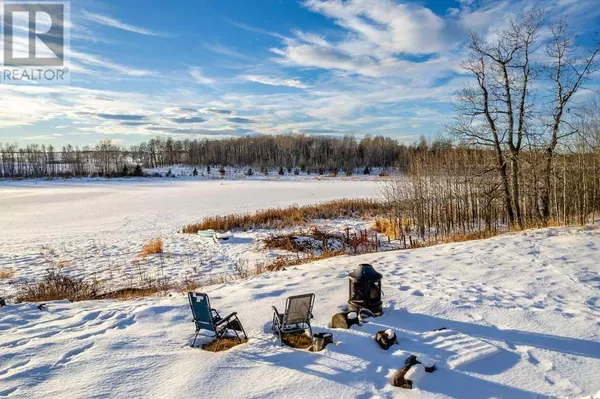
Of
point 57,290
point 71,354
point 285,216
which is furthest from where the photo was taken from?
point 285,216

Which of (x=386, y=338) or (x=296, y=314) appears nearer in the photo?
(x=386, y=338)

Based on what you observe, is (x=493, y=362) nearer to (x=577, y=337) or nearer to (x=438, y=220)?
(x=577, y=337)

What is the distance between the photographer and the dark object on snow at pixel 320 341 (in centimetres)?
492

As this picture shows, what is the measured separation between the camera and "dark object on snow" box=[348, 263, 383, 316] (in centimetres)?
582

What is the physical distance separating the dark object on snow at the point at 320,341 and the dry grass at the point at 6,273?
10.4 meters

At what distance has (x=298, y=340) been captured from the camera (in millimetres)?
5312

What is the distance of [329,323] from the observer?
19.1 ft

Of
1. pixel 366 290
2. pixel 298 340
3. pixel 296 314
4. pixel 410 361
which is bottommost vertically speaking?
pixel 298 340

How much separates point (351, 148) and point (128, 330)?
303 ft

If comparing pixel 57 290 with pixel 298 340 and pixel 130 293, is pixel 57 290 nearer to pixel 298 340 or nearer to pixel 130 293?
pixel 130 293

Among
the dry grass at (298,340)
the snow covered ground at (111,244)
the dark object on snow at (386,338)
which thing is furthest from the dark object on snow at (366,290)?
the snow covered ground at (111,244)

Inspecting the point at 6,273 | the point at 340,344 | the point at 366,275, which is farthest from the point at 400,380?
the point at 6,273

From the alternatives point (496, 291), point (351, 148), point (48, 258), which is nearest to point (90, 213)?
point (48, 258)

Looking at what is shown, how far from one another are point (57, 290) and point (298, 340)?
677cm
